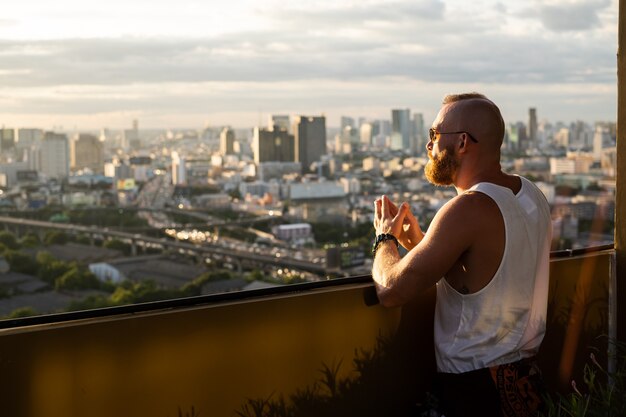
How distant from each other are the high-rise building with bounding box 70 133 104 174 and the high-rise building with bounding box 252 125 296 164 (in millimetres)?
8274

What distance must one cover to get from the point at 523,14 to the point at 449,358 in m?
57.1

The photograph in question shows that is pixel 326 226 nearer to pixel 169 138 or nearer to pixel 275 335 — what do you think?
pixel 169 138

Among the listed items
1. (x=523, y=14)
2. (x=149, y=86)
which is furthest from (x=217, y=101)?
(x=523, y=14)

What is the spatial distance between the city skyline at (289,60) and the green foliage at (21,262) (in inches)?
430

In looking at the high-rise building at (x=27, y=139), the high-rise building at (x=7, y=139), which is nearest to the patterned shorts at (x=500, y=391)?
the high-rise building at (x=7, y=139)

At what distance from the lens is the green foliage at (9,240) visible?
36.3 m

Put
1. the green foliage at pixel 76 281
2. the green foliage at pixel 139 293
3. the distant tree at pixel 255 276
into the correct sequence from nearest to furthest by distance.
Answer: the green foliage at pixel 139 293 < the green foliage at pixel 76 281 < the distant tree at pixel 255 276

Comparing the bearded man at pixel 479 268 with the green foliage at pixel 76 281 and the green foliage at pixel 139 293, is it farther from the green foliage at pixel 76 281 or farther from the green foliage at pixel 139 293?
the green foliage at pixel 76 281

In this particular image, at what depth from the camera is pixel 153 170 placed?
144ft

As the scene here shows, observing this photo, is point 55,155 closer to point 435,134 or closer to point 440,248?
point 435,134

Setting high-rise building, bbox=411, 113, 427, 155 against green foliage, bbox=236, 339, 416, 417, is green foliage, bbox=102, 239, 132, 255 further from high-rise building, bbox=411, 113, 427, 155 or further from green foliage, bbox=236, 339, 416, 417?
green foliage, bbox=236, 339, 416, 417

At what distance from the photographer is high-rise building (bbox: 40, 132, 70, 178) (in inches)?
1588

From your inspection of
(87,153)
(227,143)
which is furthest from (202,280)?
(227,143)

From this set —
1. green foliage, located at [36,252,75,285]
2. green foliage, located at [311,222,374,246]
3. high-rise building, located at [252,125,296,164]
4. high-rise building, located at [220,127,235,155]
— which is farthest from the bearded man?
high-rise building, located at [220,127,235,155]
